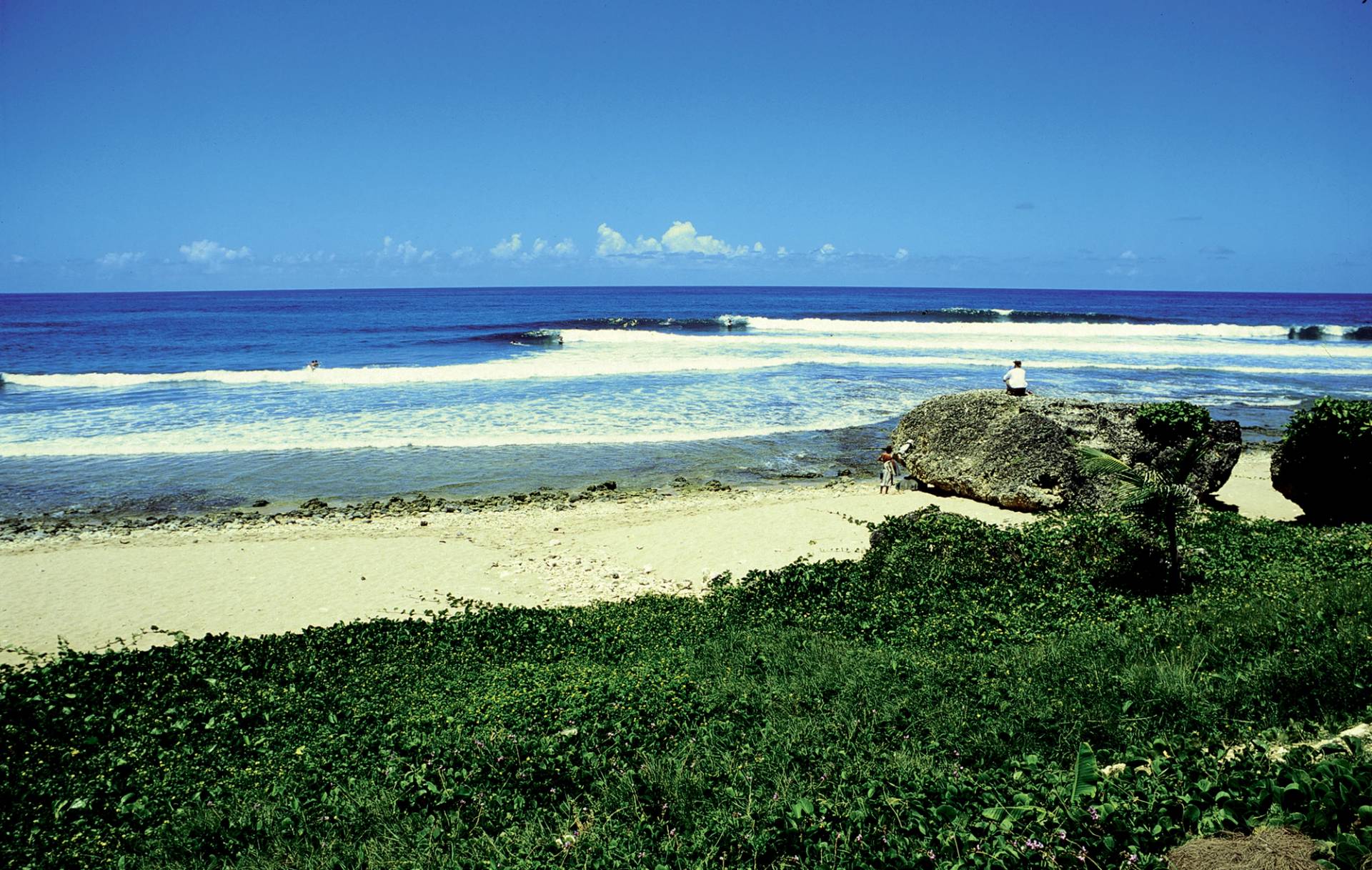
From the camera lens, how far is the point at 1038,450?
51.0 ft

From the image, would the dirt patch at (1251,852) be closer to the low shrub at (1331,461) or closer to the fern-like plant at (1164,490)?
the fern-like plant at (1164,490)

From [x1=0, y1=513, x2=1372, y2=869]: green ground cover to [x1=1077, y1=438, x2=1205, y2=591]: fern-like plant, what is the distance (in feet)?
2.50

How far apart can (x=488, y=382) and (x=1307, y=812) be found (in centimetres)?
3255

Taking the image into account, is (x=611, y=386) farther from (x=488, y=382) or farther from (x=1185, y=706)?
(x=1185, y=706)

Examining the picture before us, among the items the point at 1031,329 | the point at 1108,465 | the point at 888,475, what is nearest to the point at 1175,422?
the point at 888,475

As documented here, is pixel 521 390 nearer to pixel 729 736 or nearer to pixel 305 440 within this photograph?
pixel 305 440

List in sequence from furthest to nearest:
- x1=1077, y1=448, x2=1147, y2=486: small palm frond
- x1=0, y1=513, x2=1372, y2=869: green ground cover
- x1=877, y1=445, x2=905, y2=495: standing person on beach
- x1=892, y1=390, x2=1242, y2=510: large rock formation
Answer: x1=877, y1=445, x2=905, y2=495: standing person on beach
x1=892, y1=390, x2=1242, y2=510: large rock formation
x1=1077, y1=448, x2=1147, y2=486: small palm frond
x1=0, y1=513, x2=1372, y2=869: green ground cover

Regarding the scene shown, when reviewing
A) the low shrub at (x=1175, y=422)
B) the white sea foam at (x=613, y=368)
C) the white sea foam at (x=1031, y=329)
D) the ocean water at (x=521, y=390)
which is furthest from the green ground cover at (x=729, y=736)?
the white sea foam at (x=1031, y=329)

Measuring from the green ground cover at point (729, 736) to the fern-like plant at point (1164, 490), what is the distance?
76 centimetres

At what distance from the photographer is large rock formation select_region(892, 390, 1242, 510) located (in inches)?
597

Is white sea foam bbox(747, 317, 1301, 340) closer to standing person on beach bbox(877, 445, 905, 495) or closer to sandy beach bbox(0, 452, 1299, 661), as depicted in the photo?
standing person on beach bbox(877, 445, 905, 495)

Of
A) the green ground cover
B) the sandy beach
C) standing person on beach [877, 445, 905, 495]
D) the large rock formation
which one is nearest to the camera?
the green ground cover

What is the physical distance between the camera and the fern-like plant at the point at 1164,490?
30.4 feet

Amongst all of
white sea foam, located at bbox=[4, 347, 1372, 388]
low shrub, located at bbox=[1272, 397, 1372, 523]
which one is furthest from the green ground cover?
white sea foam, located at bbox=[4, 347, 1372, 388]
